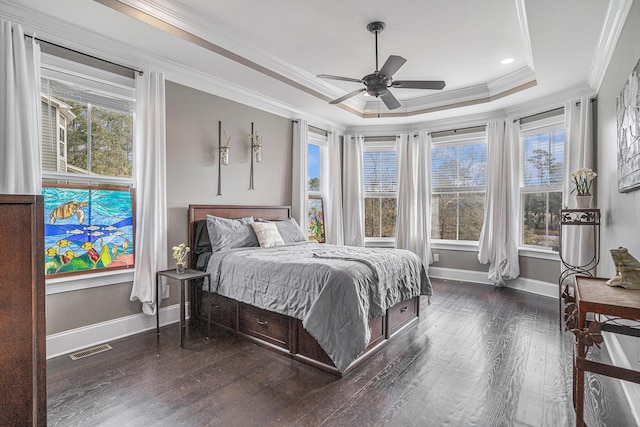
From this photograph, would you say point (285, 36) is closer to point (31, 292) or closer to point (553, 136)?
point (31, 292)

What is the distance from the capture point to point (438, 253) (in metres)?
5.82

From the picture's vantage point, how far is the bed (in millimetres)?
2396

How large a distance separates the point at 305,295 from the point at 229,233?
1447 millimetres

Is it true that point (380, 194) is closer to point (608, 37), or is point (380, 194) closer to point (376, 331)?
point (376, 331)

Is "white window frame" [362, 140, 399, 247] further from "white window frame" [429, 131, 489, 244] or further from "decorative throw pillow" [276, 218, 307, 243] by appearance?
"decorative throw pillow" [276, 218, 307, 243]

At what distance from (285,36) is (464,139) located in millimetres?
3604

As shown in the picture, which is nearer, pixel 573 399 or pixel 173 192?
pixel 573 399

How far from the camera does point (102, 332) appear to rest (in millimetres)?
2975

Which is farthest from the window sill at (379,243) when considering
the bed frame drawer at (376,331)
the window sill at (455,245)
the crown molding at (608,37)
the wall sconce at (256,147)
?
the crown molding at (608,37)

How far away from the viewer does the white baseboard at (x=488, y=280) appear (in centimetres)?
458

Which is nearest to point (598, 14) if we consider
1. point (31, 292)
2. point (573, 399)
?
point (573, 399)

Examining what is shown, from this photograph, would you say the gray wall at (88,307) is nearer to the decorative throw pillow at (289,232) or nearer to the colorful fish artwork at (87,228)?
the colorful fish artwork at (87,228)

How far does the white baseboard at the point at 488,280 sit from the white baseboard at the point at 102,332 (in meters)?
4.30

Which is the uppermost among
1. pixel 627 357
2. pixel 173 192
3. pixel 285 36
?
pixel 285 36
